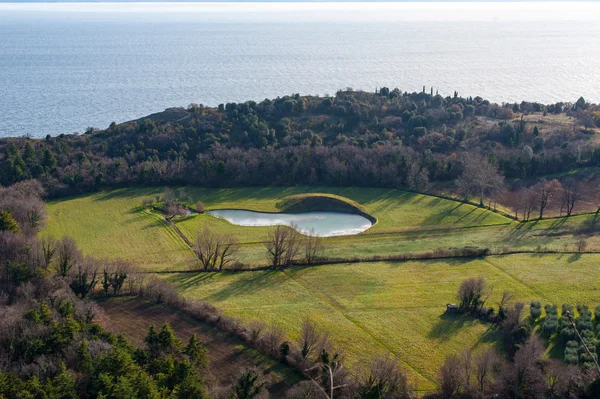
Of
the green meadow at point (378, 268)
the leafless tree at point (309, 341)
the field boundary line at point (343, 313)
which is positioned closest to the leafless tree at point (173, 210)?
the green meadow at point (378, 268)

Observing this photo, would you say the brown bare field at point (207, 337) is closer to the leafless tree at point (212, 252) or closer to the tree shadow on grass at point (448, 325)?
the leafless tree at point (212, 252)

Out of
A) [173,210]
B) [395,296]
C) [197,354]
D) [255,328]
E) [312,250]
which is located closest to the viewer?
[197,354]

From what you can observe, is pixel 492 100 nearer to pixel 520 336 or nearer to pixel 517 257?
pixel 517 257

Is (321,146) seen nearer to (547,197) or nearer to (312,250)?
(547,197)

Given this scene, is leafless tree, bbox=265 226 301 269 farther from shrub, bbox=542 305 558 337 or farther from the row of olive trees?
the row of olive trees

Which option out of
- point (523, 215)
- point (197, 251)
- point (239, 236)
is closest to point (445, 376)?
point (197, 251)

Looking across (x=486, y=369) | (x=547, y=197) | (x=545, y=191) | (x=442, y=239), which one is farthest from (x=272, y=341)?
(x=547, y=197)

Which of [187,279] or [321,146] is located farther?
[321,146]
